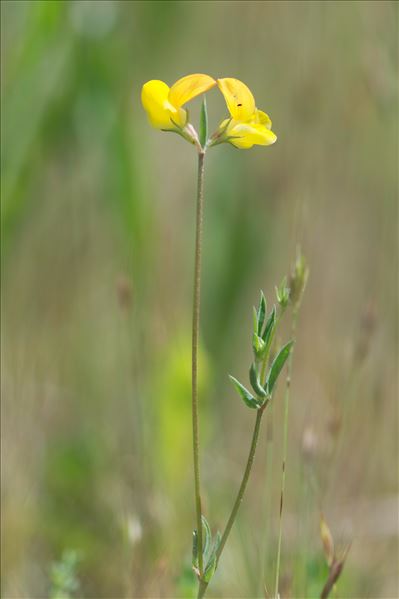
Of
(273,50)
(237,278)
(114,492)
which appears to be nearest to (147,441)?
(114,492)

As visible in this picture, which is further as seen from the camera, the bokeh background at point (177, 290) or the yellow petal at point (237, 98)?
the bokeh background at point (177, 290)

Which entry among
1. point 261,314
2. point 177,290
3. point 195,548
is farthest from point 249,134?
point 177,290

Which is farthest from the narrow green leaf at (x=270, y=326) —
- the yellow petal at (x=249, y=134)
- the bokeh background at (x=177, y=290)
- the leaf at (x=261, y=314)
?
the bokeh background at (x=177, y=290)

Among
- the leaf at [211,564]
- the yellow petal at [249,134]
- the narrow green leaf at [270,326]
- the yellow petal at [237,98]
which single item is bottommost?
the leaf at [211,564]

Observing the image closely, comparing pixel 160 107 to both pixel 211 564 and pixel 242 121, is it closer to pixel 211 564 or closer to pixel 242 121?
pixel 242 121

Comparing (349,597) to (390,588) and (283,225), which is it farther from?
(283,225)

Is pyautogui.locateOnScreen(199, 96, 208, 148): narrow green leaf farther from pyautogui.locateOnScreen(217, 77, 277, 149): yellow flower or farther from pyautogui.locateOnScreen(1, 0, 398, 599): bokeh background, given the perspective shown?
pyautogui.locateOnScreen(1, 0, 398, 599): bokeh background

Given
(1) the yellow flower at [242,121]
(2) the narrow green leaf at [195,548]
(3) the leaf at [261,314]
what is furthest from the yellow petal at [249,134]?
(2) the narrow green leaf at [195,548]

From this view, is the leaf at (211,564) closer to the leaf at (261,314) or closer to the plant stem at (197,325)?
the plant stem at (197,325)

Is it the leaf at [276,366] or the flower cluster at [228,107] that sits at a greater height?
the flower cluster at [228,107]
